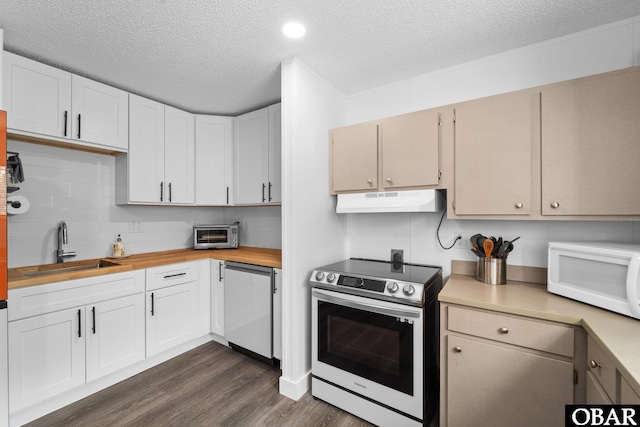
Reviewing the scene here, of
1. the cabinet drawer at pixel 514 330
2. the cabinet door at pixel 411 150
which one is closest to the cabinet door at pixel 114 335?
the cabinet door at pixel 411 150

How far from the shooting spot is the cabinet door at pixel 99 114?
7.38ft

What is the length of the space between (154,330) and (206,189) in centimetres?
145

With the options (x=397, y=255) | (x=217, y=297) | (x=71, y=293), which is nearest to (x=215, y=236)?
(x=217, y=297)

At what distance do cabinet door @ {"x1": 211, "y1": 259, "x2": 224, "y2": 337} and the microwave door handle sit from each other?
2.78m

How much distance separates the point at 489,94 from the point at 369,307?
174 cm

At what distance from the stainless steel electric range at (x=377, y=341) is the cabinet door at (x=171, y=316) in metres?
1.34

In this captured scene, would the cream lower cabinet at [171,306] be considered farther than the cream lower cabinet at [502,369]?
Yes

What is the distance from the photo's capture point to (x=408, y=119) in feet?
6.87

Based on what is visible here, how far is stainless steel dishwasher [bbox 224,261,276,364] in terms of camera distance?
96.7 inches

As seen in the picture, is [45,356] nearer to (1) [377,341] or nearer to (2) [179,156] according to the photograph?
(2) [179,156]

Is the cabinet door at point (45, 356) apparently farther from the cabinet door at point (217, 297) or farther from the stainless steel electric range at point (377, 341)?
the stainless steel electric range at point (377, 341)

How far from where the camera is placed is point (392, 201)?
212 cm

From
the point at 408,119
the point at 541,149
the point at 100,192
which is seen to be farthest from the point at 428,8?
the point at 100,192

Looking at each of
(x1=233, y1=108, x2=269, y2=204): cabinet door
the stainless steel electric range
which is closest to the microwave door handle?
the stainless steel electric range
